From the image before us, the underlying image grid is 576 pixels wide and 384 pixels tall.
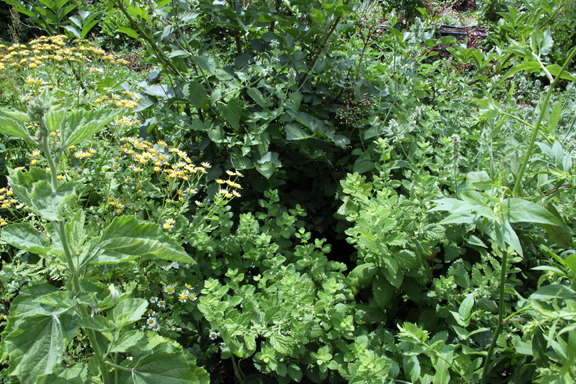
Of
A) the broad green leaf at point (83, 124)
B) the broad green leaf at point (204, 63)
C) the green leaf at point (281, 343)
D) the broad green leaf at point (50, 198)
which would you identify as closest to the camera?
the broad green leaf at point (50, 198)

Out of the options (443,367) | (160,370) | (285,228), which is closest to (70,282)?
(160,370)

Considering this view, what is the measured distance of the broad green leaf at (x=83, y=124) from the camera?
3.34 ft

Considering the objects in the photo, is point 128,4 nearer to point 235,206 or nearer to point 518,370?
point 235,206

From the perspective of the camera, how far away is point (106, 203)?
1.90 meters

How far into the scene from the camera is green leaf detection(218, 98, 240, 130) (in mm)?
2211

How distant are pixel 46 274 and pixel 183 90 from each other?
1212 mm

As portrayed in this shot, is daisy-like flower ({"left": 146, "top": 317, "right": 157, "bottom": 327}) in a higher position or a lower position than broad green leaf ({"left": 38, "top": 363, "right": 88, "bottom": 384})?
lower

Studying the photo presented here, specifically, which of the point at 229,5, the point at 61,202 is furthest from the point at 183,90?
the point at 61,202

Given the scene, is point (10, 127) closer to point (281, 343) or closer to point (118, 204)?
point (118, 204)

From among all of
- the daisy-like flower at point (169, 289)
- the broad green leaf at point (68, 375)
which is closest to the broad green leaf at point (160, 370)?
the broad green leaf at point (68, 375)

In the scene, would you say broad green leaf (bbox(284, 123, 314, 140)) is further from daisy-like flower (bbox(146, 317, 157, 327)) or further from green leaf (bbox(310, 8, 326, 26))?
daisy-like flower (bbox(146, 317, 157, 327))

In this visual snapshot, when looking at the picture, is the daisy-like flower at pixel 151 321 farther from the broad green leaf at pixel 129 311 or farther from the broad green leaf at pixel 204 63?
the broad green leaf at pixel 204 63

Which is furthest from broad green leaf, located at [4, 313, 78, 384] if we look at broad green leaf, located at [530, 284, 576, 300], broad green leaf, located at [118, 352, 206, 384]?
broad green leaf, located at [530, 284, 576, 300]

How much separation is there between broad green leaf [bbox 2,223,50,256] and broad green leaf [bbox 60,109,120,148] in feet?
0.94
